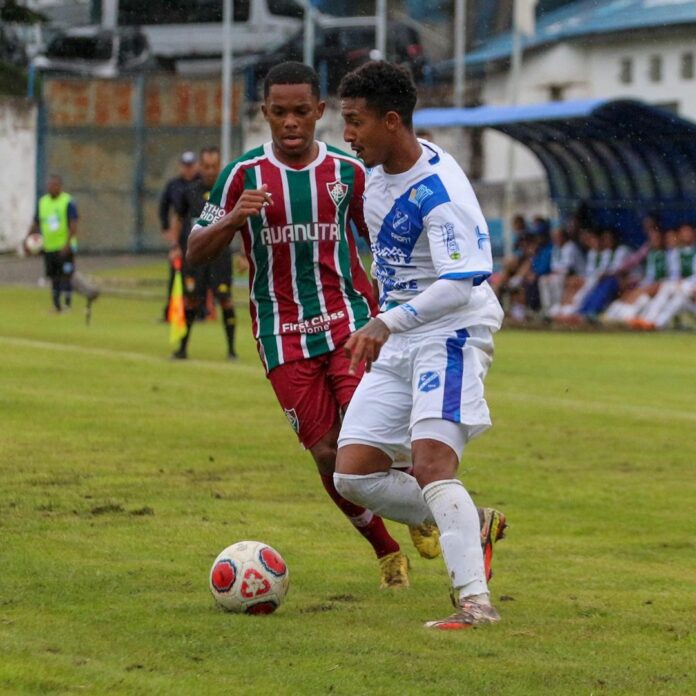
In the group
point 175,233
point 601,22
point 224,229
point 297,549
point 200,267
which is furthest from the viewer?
point 601,22

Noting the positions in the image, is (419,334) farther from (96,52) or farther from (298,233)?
(96,52)

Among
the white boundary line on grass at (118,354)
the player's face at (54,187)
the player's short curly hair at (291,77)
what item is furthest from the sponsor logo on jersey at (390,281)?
the player's face at (54,187)

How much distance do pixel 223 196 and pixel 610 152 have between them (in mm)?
19584

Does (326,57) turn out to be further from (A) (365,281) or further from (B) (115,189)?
(A) (365,281)

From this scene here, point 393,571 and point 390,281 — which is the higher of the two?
point 390,281

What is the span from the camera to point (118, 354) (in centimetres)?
1827

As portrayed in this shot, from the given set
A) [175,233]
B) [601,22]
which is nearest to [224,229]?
[175,233]

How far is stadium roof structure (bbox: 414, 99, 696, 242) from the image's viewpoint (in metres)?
24.7

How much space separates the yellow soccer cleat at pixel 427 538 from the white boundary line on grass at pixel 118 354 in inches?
376

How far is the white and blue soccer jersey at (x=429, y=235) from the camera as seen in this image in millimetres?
6277

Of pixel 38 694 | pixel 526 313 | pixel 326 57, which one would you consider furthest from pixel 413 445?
pixel 326 57

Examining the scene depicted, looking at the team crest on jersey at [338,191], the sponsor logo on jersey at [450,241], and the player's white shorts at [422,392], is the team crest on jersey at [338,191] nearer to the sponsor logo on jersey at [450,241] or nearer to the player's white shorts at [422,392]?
the player's white shorts at [422,392]

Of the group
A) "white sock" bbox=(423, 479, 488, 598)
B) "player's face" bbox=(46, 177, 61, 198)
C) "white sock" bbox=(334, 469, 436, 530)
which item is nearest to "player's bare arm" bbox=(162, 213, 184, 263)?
"player's face" bbox=(46, 177, 61, 198)

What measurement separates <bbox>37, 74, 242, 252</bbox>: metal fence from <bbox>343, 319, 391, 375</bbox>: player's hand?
32901 millimetres
